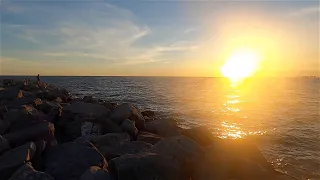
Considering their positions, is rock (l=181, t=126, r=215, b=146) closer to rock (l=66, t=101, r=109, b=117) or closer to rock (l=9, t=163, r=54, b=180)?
rock (l=66, t=101, r=109, b=117)

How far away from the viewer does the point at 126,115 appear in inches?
456

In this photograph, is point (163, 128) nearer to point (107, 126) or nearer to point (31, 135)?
point (107, 126)

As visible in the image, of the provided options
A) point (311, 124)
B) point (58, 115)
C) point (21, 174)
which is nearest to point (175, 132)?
point (58, 115)

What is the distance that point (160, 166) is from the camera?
22.0 feet

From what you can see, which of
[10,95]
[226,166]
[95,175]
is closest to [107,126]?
[95,175]

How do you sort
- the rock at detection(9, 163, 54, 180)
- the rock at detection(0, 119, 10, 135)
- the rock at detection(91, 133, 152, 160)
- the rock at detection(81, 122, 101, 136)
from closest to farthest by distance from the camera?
the rock at detection(9, 163, 54, 180)
the rock at detection(91, 133, 152, 160)
the rock at detection(0, 119, 10, 135)
the rock at detection(81, 122, 101, 136)

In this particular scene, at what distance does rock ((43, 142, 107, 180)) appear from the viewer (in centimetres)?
665

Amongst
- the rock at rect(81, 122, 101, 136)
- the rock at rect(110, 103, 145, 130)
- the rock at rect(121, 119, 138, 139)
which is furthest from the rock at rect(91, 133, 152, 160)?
the rock at rect(110, 103, 145, 130)

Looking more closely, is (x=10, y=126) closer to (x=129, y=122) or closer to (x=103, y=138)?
(x=103, y=138)

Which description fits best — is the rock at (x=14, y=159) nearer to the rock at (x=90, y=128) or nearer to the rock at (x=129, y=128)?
the rock at (x=90, y=128)

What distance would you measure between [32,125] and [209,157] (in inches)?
213

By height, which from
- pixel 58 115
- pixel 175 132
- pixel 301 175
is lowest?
pixel 301 175

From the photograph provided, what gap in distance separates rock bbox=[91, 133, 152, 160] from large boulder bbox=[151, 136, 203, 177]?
2.68ft

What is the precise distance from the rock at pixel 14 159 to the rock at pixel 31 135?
101 cm
